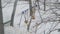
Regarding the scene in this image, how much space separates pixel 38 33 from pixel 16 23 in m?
0.28

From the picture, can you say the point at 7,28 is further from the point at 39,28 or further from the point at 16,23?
A: the point at 39,28

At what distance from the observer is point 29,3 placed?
139 cm

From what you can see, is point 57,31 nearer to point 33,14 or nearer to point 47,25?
point 47,25

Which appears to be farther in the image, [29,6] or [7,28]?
[29,6]

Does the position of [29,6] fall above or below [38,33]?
above

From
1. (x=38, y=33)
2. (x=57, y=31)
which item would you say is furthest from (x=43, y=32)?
(x=57, y=31)

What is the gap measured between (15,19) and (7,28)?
0.52 ft

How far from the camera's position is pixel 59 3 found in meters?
1.39

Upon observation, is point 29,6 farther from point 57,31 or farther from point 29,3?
point 57,31

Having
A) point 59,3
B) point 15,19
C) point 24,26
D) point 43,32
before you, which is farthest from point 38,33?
point 59,3

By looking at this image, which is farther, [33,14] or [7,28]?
[33,14]

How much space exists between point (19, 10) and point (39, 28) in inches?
12.1

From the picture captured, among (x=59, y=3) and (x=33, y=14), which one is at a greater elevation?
(x=59, y=3)

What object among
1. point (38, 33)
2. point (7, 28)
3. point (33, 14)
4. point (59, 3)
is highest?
point (59, 3)
